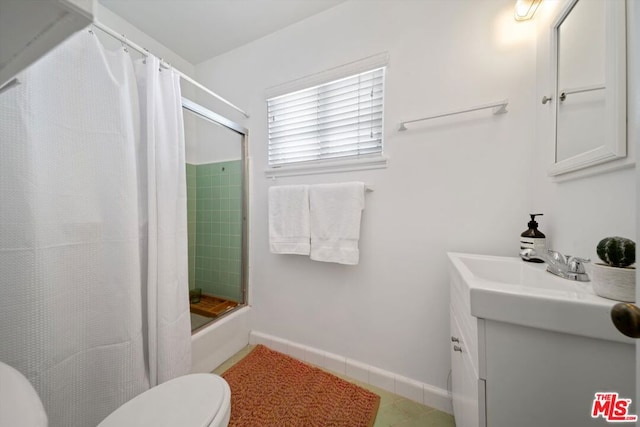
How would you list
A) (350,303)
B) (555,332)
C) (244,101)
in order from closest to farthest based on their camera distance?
(555,332) < (350,303) < (244,101)

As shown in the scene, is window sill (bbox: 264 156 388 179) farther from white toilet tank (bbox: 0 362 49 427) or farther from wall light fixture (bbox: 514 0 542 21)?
white toilet tank (bbox: 0 362 49 427)

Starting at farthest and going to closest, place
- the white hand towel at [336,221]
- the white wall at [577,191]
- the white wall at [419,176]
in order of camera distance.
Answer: the white hand towel at [336,221] → the white wall at [419,176] → the white wall at [577,191]

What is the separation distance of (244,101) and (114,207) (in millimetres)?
1210

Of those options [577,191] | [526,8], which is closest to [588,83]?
[577,191]

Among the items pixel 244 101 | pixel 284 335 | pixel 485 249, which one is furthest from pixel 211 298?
pixel 485 249

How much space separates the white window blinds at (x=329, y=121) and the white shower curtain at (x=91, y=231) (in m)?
0.65

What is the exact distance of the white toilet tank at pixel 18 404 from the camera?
10.8 inches

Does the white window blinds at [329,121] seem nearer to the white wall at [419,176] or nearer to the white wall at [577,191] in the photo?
the white wall at [419,176]

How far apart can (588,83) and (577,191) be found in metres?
0.36

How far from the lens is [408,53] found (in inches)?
46.8

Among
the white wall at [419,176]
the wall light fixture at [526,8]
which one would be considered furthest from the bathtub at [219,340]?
the wall light fixture at [526,8]

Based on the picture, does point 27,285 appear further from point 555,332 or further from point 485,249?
point 485,249

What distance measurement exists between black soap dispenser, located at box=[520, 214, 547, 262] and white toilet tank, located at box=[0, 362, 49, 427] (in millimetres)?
1376

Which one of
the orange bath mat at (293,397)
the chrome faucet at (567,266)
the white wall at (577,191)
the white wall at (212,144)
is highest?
the white wall at (212,144)
